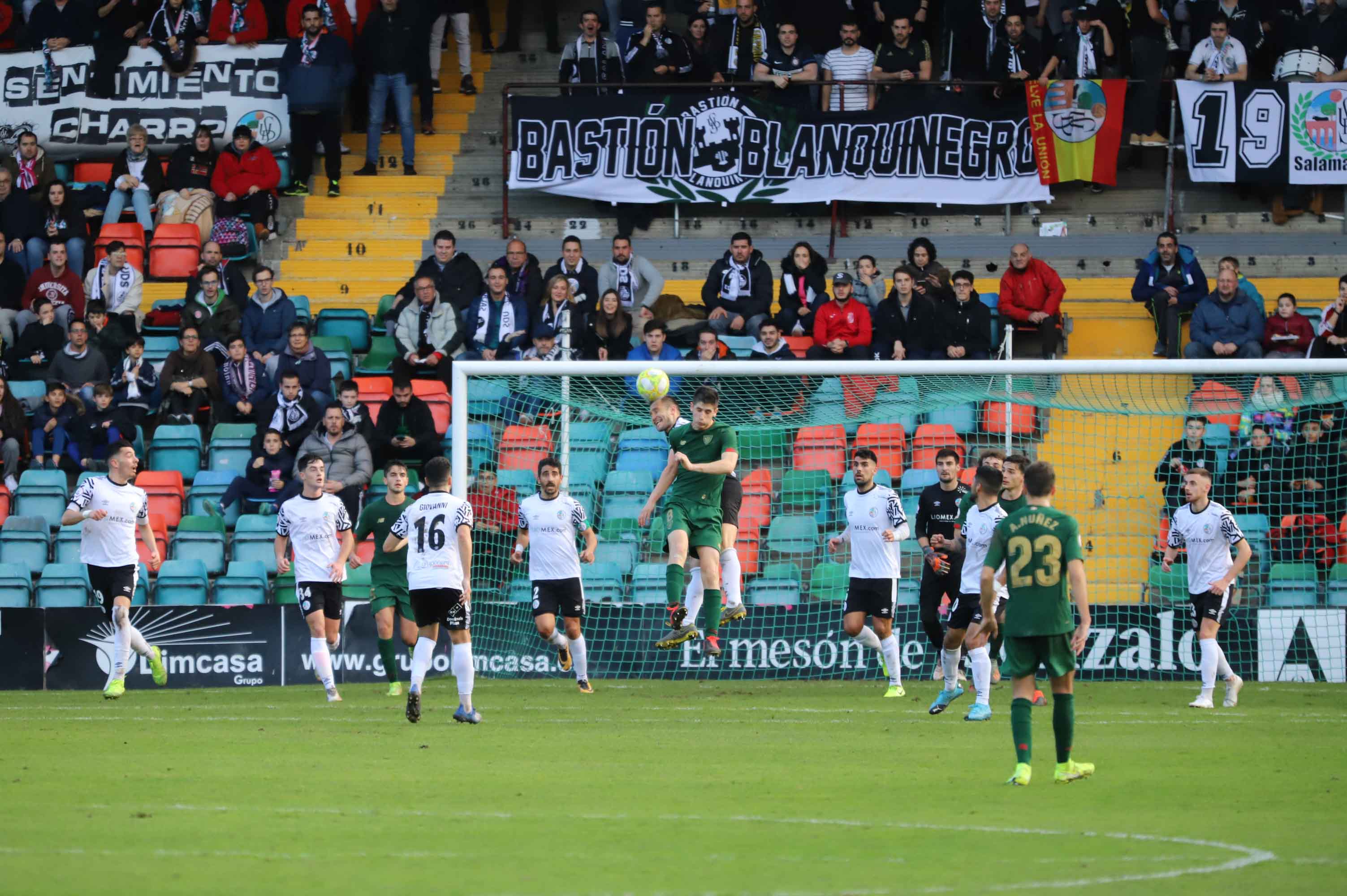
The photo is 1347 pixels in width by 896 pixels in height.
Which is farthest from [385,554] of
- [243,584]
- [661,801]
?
[661,801]

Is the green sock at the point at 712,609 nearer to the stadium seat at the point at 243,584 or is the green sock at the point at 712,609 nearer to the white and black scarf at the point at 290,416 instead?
the stadium seat at the point at 243,584

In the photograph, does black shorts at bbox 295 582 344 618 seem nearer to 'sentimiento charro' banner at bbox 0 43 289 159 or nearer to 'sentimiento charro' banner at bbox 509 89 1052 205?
'sentimiento charro' banner at bbox 509 89 1052 205

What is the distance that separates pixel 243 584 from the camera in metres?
18.5

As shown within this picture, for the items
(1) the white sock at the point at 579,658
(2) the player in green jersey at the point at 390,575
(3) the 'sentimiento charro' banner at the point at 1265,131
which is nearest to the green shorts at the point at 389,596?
(2) the player in green jersey at the point at 390,575

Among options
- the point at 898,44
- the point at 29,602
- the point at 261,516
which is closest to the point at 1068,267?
the point at 898,44

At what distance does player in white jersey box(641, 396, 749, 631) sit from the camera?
14414 mm

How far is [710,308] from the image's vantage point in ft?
67.3

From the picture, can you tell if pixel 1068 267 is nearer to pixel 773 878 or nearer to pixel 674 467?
pixel 674 467

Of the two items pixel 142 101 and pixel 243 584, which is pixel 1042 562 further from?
pixel 142 101

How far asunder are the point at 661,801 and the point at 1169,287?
513 inches

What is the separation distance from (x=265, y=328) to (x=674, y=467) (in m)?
8.19

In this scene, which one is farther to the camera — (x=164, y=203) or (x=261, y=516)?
(x=164, y=203)

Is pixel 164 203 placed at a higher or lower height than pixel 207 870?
higher

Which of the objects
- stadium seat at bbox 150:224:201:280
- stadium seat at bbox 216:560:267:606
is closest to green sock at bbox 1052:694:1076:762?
stadium seat at bbox 216:560:267:606
